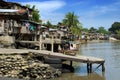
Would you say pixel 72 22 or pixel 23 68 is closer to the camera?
pixel 23 68

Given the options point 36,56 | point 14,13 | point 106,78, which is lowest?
point 106,78

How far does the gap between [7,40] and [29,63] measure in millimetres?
8249

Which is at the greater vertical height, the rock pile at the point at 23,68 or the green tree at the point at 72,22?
the green tree at the point at 72,22

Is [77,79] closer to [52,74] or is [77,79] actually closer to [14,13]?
[52,74]

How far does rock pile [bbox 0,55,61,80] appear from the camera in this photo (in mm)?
23609

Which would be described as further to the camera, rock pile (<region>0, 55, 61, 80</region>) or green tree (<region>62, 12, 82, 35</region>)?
green tree (<region>62, 12, 82, 35</region>)

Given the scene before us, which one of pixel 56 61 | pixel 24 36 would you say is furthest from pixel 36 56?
pixel 24 36

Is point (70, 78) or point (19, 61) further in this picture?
point (70, 78)

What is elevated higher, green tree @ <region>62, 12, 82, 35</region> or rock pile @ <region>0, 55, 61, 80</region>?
green tree @ <region>62, 12, 82, 35</region>

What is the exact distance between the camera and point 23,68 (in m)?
24.0

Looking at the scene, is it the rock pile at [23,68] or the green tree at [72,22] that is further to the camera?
the green tree at [72,22]

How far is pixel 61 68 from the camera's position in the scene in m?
28.7

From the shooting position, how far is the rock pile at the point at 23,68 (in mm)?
23609

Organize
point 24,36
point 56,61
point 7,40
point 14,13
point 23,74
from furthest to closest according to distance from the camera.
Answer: point 24,36
point 7,40
point 56,61
point 14,13
point 23,74
